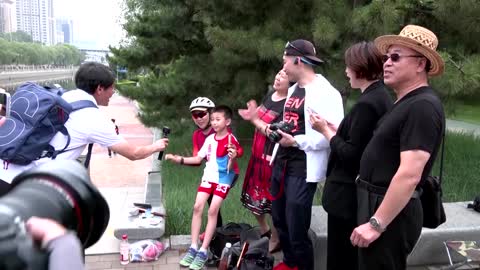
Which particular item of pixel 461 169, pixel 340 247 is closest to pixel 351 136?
pixel 340 247

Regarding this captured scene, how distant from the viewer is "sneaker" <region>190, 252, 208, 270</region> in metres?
3.77

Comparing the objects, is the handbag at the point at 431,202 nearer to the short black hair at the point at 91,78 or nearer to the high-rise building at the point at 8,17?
the short black hair at the point at 91,78

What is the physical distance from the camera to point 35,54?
107000 mm

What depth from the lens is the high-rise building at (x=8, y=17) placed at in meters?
93.5

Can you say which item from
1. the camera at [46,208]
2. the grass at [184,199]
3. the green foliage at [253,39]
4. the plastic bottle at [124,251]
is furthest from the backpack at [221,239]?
the camera at [46,208]

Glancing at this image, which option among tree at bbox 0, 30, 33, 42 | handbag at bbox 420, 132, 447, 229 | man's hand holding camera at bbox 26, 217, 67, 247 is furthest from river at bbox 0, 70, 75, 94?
man's hand holding camera at bbox 26, 217, 67, 247

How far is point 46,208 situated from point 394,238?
179cm

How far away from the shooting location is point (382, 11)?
4.91 m

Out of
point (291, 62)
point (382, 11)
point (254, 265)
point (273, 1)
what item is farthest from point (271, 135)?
point (273, 1)

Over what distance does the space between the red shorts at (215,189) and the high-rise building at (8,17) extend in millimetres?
99034

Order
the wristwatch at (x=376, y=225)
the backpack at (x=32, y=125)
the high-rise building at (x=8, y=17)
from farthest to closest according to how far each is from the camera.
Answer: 1. the high-rise building at (x=8, y=17)
2. the backpack at (x=32, y=125)
3. the wristwatch at (x=376, y=225)

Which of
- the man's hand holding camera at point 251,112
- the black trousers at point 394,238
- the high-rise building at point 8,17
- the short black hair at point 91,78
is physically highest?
the high-rise building at point 8,17

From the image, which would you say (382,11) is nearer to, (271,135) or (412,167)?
(271,135)

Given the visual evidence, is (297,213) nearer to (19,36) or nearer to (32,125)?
(32,125)
